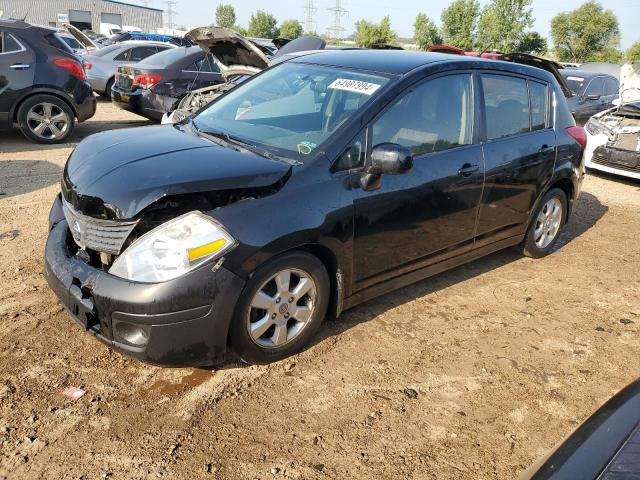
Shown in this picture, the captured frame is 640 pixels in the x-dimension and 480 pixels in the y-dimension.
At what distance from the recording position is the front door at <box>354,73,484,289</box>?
335 centimetres

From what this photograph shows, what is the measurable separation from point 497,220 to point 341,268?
1.70 metres

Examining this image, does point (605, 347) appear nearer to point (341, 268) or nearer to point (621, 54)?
point (341, 268)

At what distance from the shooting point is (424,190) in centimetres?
357

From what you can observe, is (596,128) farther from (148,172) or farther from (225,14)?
(225,14)

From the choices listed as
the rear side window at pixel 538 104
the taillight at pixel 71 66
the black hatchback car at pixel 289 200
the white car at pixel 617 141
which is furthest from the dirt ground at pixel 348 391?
the taillight at pixel 71 66

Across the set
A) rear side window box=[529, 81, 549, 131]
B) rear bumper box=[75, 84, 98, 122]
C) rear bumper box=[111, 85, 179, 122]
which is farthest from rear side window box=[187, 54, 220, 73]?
rear side window box=[529, 81, 549, 131]

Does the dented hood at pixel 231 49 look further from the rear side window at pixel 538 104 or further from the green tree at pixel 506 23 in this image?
the green tree at pixel 506 23

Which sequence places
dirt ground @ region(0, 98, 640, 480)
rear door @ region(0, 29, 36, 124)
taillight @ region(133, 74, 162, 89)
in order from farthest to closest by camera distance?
taillight @ region(133, 74, 162, 89) < rear door @ region(0, 29, 36, 124) < dirt ground @ region(0, 98, 640, 480)

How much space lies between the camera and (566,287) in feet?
15.0

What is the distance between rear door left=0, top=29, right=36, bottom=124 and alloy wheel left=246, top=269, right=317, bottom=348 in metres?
6.81

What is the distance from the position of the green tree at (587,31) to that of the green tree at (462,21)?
32.0 feet

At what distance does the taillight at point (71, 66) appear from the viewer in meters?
8.20

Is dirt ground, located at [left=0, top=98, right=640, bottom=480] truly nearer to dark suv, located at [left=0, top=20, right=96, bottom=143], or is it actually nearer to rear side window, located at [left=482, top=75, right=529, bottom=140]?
rear side window, located at [left=482, top=75, right=529, bottom=140]

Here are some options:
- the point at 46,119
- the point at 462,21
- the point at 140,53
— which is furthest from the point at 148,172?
the point at 462,21
